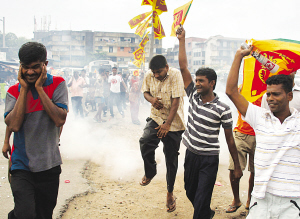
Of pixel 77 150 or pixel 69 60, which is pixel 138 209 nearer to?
pixel 77 150

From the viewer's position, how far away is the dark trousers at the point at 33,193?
2.23 metres

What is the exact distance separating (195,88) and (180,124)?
31.2 inches

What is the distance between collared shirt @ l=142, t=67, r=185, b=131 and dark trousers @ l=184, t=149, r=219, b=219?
80 centimetres

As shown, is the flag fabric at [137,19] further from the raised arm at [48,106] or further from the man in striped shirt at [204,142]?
the raised arm at [48,106]

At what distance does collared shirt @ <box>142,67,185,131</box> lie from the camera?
374 centimetres

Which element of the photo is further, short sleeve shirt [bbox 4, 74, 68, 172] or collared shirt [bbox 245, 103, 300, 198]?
short sleeve shirt [bbox 4, 74, 68, 172]

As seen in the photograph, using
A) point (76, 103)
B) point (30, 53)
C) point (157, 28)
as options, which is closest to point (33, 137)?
point (30, 53)

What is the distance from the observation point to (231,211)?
3.64 meters

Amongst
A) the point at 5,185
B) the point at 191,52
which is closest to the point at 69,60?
the point at 191,52

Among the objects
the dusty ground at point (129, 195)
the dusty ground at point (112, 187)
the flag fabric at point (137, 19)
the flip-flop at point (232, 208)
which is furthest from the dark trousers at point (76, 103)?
the flip-flop at point (232, 208)

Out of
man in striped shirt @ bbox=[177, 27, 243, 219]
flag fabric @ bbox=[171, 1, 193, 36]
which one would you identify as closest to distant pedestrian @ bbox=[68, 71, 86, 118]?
flag fabric @ bbox=[171, 1, 193, 36]

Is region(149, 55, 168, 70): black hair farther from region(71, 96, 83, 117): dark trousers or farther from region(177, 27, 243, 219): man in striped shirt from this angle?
region(71, 96, 83, 117): dark trousers

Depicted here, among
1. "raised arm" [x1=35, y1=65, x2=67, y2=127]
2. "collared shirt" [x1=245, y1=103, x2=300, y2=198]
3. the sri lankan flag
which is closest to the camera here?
"collared shirt" [x1=245, y1=103, x2=300, y2=198]

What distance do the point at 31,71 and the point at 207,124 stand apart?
5.89ft
